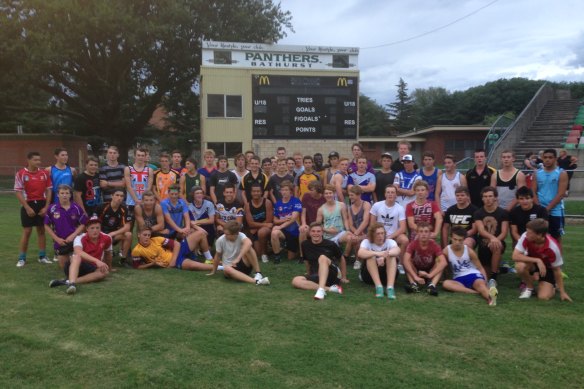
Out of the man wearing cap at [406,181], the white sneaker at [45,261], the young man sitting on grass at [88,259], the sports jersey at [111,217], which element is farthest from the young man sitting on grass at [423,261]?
the white sneaker at [45,261]

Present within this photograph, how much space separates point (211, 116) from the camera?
1795 cm

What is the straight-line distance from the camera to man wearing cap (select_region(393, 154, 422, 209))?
6.82 meters

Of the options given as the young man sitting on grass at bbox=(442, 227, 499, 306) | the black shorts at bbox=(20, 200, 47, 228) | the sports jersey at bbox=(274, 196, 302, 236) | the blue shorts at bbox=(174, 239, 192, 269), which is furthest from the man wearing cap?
the black shorts at bbox=(20, 200, 47, 228)

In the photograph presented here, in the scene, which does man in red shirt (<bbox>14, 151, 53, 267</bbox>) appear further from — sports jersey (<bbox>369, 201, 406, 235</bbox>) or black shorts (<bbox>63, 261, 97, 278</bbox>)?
sports jersey (<bbox>369, 201, 406, 235</bbox>)

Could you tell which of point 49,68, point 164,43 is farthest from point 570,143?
point 49,68

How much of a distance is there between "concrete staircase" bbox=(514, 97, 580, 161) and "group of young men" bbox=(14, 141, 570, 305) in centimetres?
1230

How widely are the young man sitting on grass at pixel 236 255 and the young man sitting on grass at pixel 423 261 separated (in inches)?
72.9

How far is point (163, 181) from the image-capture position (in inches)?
298

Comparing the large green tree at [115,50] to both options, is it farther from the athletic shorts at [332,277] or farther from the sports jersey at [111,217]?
the athletic shorts at [332,277]

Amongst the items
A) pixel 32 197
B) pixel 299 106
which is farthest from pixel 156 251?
pixel 299 106

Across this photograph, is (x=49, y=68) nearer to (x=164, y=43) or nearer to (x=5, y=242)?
(x=164, y=43)

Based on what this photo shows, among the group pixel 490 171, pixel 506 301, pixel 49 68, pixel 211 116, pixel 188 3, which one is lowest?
pixel 506 301

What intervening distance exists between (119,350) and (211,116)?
594 inches

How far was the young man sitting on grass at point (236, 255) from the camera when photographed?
19.4 feet
